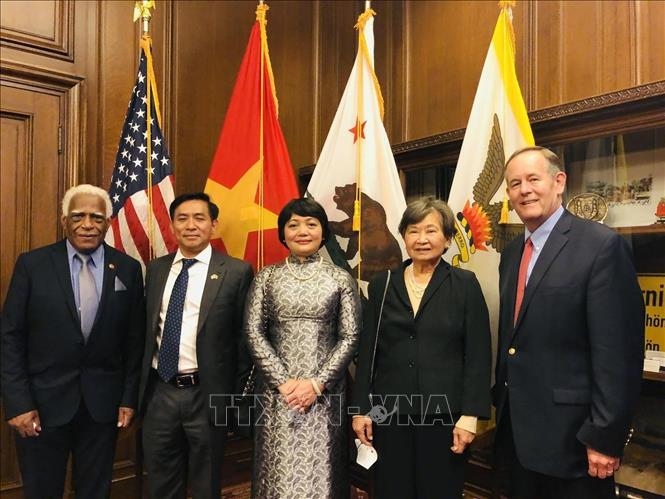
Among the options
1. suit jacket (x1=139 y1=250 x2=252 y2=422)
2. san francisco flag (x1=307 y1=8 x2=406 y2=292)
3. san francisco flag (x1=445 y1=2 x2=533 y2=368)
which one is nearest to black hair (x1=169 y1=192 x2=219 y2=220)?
suit jacket (x1=139 y1=250 x2=252 y2=422)

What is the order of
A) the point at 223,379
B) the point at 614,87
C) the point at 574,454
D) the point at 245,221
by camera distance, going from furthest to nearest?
the point at 245,221
the point at 614,87
the point at 223,379
the point at 574,454

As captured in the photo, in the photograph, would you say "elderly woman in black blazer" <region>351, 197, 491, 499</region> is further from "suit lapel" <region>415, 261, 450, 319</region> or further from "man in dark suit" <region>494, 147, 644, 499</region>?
"man in dark suit" <region>494, 147, 644, 499</region>

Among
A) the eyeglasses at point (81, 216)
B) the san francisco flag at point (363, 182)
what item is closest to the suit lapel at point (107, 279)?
the eyeglasses at point (81, 216)

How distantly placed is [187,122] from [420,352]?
6.53 feet

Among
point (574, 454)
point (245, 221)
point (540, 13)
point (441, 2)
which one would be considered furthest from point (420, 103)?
point (574, 454)

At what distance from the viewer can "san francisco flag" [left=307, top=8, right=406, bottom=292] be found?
8.27 feet

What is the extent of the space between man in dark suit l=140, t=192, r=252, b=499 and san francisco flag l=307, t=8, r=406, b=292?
2.05 ft

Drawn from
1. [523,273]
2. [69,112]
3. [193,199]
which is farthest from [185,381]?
[69,112]

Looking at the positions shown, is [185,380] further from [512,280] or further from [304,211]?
[512,280]

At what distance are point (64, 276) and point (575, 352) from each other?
179 centimetres

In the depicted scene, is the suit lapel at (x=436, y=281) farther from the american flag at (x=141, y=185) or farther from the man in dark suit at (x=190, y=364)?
the american flag at (x=141, y=185)

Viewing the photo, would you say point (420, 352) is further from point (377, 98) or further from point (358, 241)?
point (377, 98)

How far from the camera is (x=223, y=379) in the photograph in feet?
6.75

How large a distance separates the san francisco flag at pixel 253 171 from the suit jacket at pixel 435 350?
87 centimetres
